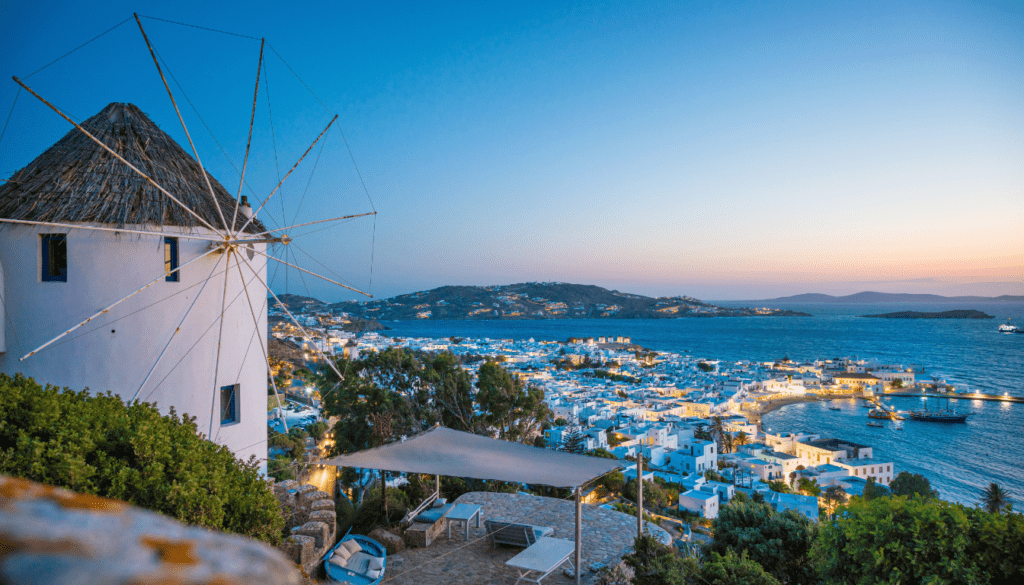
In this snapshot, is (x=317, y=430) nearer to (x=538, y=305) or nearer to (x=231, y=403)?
(x=231, y=403)

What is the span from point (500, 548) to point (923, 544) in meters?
5.38

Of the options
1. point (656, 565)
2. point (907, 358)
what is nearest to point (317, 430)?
point (656, 565)

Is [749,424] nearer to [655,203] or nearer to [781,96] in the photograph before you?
[655,203]

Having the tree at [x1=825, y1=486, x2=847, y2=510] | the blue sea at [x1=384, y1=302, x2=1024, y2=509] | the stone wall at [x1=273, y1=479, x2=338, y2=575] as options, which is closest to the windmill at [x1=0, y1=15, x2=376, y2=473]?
the stone wall at [x1=273, y1=479, x2=338, y2=575]

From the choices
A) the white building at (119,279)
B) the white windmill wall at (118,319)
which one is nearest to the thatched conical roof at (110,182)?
the white building at (119,279)

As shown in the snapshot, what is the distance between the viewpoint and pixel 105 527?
58cm

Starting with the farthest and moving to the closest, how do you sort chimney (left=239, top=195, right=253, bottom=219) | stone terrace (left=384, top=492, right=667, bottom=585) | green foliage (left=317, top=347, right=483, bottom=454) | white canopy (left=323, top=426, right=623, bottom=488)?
green foliage (left=317, top=347, right=483, bottom=454) < chimney (left=239, top=195, right=253, bottom=219) < stone terrace (left=384, top=492, right=667, bottom=585) < white canopy (left=323, top=426, right=623, bottom=488)

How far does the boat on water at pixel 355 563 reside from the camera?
6426mm

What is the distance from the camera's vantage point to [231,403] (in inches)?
371

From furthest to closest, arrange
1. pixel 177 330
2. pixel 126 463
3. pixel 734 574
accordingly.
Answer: pixel 177 330 → pixel 734 574 → pixel 126 463

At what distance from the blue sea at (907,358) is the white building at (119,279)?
1586 inches

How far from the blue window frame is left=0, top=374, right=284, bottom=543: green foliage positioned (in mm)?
4535

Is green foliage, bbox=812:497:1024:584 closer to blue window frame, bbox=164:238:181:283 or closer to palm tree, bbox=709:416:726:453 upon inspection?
blue window frame, bbox=164:238:181:283

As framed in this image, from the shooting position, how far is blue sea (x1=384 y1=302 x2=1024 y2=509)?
40094mm
